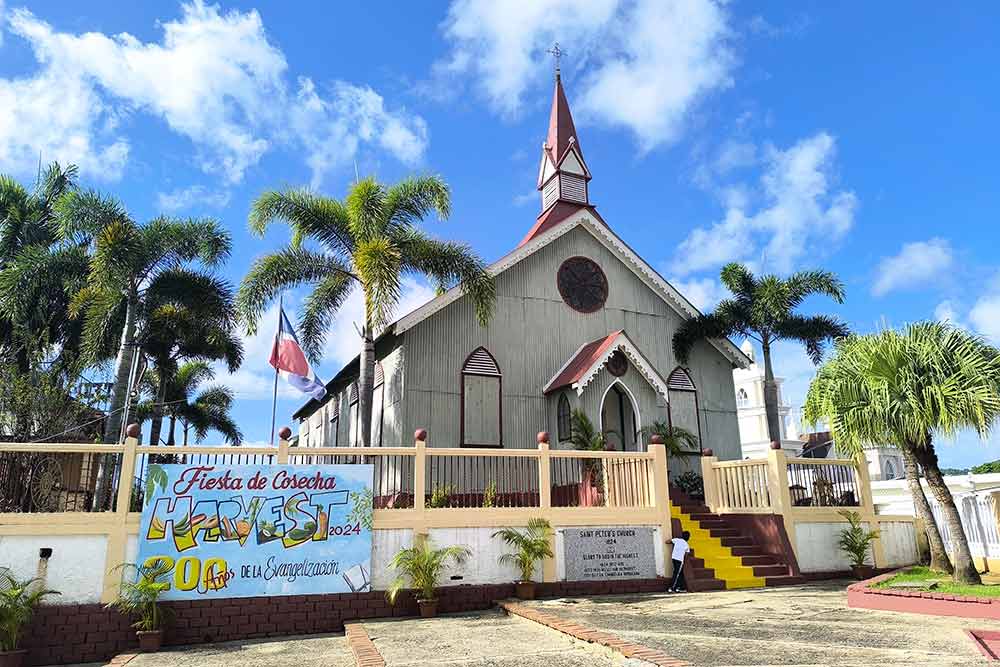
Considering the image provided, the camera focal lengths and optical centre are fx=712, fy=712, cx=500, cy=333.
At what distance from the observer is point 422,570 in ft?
37.7

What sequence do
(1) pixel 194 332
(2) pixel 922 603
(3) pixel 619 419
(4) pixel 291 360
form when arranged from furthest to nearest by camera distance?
(1) pixel 194 332 → (3) pixel 619 419 → (4) pixel 291 360 → (2) pixel 922 603

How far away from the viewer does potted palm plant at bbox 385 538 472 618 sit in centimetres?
1133

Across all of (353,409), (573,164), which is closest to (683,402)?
(573,164)

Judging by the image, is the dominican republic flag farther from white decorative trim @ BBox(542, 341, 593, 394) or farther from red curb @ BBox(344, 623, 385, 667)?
red curb @ BBox(344, 623, 385, 667)

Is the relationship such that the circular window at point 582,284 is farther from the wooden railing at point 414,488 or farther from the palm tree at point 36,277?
the palm tree at point 36,277

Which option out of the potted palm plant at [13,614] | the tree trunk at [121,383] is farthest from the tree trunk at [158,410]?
the potted palm plant at [13,614]

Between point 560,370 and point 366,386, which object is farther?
point 560,370

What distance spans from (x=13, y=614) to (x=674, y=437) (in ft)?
46.9

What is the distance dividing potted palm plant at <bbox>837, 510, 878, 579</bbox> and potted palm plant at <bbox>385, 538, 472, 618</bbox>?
855 cm

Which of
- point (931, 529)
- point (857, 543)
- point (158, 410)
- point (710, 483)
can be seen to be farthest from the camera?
point (158, 410)

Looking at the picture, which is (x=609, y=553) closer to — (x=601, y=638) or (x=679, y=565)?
(x=679, y=565)

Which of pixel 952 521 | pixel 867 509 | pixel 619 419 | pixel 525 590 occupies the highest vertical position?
pixel 619 419

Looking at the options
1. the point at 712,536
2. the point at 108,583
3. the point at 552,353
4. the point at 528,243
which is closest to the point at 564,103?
the point at 528,243

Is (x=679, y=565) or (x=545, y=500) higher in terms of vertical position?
(x=545, y=500)
